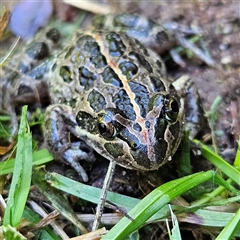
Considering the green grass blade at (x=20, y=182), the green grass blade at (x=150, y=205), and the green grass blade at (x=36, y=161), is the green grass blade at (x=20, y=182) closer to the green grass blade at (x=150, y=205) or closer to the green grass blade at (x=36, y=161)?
the green grass blade at (x=36, y=161)

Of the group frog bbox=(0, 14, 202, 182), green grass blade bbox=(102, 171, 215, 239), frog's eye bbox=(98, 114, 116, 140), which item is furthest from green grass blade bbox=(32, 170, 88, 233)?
frog's eye bbox=(98, 114, 116, 140)

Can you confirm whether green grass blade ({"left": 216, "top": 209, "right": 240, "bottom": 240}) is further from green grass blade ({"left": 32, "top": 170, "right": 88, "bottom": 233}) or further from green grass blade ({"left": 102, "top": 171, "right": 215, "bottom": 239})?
green grass blade ({"left": 32, "top": 170, "right": 88, "bottom": 233})

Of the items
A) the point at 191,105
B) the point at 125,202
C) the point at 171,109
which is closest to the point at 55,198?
the point at 125,202

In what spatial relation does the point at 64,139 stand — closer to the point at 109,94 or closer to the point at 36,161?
the point at 36,161

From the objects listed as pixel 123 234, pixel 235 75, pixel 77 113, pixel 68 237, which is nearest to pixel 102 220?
pixel 68 237

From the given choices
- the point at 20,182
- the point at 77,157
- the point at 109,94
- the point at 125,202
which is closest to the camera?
the point at 20,182

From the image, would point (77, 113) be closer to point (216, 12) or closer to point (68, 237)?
point (68, 237)
